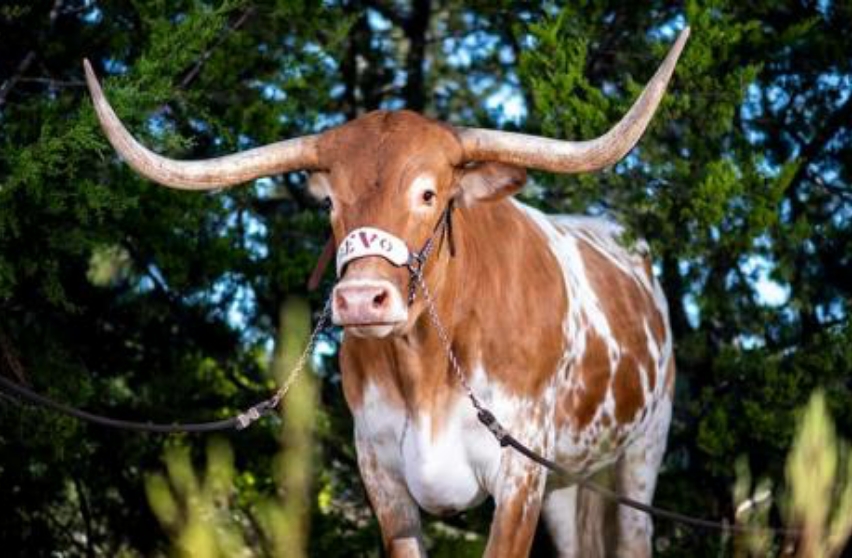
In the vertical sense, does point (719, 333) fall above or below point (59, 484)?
above

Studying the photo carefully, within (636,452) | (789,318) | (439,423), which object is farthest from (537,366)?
(789,318)

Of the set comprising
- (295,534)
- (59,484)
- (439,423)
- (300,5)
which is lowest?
(295,534)

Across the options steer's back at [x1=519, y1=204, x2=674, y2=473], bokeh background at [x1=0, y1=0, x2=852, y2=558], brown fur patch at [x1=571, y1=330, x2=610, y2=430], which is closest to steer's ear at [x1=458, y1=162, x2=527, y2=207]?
steer's back at [x1=519, y1=204, x2=674, y2=473]

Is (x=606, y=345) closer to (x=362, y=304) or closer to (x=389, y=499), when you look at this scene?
(x=389, y=499)

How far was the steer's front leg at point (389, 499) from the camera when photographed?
17.6 feet

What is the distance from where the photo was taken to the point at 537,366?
5.39 metres

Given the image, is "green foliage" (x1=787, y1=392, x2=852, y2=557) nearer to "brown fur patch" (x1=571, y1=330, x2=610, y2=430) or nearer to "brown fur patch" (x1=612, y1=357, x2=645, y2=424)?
"brown fur patch" (x1=571, y1=330, x2=610, y2=430)

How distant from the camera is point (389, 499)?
540cm

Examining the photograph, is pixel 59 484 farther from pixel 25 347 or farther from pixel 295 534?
pixel 295 534

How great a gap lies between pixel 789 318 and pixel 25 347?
13.3ft

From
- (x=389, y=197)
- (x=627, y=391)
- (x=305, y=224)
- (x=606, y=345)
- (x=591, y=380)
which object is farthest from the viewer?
(x=305, y=224)

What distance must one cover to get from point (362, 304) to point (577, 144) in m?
1.04

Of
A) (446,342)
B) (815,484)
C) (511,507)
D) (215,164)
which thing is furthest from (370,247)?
(815,484)

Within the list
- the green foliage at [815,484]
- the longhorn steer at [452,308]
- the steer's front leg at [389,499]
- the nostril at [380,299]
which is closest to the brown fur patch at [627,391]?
the longhorn steer at [452,308]
